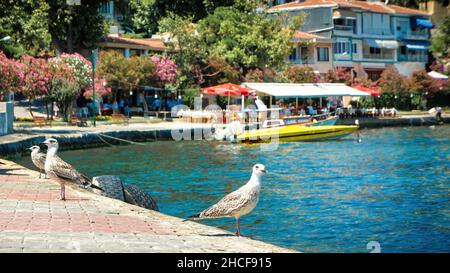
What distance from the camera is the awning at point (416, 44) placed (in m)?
94.8

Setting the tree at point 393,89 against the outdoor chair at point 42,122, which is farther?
the tree at point 393,89

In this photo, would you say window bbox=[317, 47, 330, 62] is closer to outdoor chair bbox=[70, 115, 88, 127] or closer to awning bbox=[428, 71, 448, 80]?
awning bbox=[428, 71, 448, 80]

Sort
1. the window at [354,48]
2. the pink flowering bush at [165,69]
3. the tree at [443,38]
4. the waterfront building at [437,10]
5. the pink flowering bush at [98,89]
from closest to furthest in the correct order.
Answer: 1. the pink flowering bush at [98,89]
2. the pink flowering bush at [165,69]
3. the tree at [443,38]
4. the window at [354,48]
5. the waterfront building at [437,10]

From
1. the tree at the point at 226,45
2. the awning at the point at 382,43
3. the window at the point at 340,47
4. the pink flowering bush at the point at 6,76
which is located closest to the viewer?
the pink flowering bush at the point at 6,76

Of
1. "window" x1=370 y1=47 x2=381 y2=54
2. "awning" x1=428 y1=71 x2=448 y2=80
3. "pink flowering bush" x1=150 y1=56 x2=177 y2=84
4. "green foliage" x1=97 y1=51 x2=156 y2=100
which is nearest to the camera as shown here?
"green foliage" x1=97 y1=51 x2=156 y2=100

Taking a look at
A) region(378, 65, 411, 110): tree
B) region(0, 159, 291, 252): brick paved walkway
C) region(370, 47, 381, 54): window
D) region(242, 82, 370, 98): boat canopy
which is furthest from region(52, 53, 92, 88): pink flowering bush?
region(370, 47, 381, 54): window

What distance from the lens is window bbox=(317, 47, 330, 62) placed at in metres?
82.9

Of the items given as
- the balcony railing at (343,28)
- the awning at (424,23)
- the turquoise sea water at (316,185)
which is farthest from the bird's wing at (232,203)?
the awning at (424,23)

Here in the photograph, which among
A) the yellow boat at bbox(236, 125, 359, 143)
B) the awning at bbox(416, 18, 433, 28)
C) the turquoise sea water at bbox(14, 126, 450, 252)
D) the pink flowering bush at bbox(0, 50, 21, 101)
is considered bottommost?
the turquoise sea water at bbox(14, 126, 450, 252)

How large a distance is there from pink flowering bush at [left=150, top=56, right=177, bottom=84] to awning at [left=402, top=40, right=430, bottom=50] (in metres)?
40.5

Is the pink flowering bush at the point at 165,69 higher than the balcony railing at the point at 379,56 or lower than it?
lower

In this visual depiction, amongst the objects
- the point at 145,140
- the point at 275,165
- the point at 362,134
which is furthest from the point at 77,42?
the point at 275,165

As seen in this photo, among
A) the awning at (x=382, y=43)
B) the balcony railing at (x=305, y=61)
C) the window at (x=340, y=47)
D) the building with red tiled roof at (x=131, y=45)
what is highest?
the awning at (x=382, y=43)

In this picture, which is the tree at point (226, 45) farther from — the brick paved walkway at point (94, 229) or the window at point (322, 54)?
the brick paved walkway at point (94, 229)
